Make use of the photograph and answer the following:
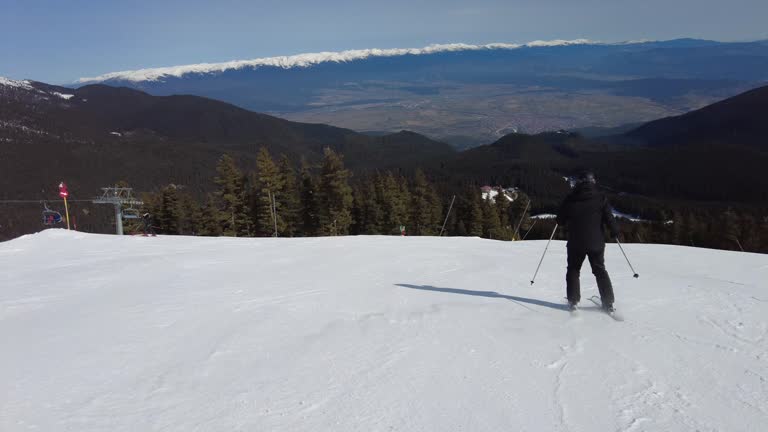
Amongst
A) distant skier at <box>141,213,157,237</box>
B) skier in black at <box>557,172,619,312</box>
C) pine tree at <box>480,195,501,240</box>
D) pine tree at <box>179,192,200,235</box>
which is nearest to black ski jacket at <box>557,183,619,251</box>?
skier in black at <box>557,172,619,312</box>

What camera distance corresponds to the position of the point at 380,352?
5.32 m

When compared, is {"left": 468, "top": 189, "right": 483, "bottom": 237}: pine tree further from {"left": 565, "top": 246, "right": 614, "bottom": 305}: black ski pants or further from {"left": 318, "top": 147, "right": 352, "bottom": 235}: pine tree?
{"left": 565, "top": 246, "right": 614, "bottom": 305}: black ski pants

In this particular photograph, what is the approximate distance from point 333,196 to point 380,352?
1346 inches

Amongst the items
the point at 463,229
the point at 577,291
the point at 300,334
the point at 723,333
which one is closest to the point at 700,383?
the point at 723,333

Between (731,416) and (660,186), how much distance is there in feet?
609

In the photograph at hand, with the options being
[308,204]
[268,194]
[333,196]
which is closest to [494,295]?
[333,196]

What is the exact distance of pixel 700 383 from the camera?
174 inches

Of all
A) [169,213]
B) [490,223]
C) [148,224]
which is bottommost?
[490,223]

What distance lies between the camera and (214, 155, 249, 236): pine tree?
128 ft

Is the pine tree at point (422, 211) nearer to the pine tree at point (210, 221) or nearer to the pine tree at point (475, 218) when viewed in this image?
the pine tree at point (475, 218)

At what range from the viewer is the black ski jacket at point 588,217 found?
661 cm

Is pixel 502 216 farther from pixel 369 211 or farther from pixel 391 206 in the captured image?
pixel 369 211

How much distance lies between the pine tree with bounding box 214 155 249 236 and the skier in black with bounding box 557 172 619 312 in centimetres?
3510

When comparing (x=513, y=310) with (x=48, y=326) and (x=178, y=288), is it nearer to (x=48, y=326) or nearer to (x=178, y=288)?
(x=178, y=288)
